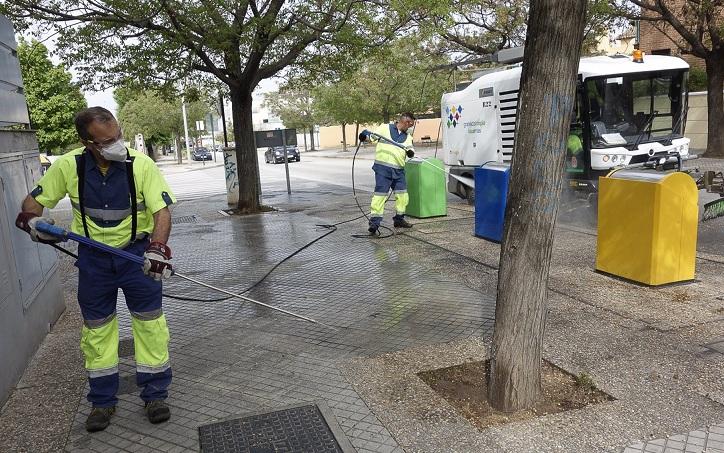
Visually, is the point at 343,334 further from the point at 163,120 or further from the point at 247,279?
the point at 163,120

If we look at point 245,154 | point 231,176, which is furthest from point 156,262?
point 231,176

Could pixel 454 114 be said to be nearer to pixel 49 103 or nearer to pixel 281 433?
pixel 281 433

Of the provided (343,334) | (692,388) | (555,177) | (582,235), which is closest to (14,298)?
(343,334)

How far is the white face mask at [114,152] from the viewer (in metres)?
3.36

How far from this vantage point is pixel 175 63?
11727 millimetres

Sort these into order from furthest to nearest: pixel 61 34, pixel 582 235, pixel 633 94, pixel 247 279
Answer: pixel 61 34 → pixel 633 94 → pixel 582 235 → pixel 247 279

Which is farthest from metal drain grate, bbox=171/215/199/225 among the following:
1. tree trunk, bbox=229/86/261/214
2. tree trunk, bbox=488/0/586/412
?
tree trunk, bbox=488/0/586/412

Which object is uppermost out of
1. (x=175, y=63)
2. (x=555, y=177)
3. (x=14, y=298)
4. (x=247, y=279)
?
(x=175, y=63)

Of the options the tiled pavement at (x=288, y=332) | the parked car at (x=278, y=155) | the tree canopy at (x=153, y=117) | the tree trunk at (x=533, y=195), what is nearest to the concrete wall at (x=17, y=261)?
the tiled pavement at (x=288, y=332)

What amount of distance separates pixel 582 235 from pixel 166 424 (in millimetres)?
6610

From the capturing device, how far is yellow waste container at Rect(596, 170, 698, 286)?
18.4 feet

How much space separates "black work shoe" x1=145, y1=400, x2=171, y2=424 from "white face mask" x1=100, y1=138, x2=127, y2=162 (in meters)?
1.45

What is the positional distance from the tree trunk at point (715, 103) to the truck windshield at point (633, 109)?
9958 mm

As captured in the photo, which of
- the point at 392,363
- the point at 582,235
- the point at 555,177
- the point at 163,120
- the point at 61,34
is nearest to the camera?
the point at 555,177
